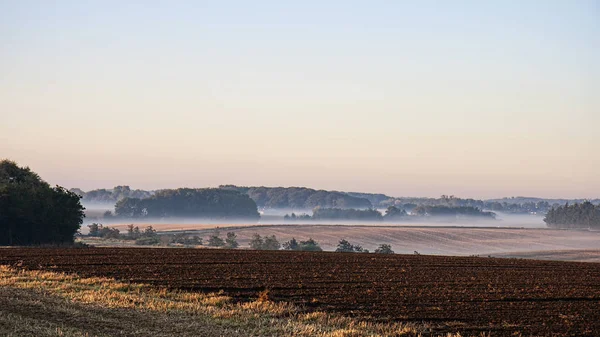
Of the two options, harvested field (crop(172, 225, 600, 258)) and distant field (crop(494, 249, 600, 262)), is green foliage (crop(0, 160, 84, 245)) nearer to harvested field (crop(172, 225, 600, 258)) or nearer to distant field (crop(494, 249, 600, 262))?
harvested field (crop(172, 225, 600, 258))

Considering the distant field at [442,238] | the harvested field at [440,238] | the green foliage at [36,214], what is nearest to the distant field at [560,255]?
the distant field at [442,238]

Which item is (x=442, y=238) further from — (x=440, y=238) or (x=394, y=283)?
(x=394, y=283)

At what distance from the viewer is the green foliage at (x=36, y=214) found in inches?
2655

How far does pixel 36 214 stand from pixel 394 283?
43588 mm

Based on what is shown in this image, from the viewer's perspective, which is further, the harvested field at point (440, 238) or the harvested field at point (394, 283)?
the harvested field at point (440, 238)

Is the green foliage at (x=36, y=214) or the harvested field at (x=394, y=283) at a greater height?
the green foliage at (x=36, y=214)

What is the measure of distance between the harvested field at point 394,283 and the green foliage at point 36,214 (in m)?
18.5

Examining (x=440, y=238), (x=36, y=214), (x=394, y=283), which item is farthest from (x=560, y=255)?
(x=394, y=283)

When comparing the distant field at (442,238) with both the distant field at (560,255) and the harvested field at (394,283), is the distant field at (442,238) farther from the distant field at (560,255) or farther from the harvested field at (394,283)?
the harvested field at (394,283)

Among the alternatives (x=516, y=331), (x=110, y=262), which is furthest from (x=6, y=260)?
(x=516, y=331)

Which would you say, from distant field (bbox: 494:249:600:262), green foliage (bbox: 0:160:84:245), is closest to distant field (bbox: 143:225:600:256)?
distant field (bbox: 494:249:600:262)

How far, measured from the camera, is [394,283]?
35.5 meters

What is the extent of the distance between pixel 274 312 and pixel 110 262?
21.3m

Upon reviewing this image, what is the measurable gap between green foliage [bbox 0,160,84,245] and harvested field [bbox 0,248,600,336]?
60.7 ft
